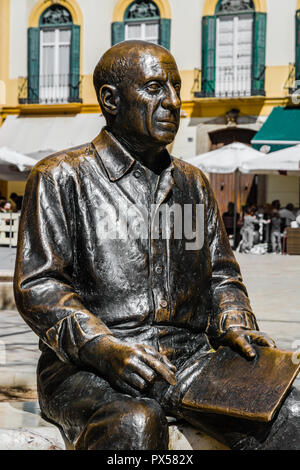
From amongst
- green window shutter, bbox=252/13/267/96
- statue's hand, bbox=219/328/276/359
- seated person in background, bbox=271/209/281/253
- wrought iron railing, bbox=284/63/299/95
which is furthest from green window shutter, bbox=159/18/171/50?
statue's hand, bbox=219/328/276/359

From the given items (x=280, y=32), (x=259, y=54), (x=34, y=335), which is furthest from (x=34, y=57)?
(x=34, y=335)

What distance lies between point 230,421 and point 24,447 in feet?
2.15

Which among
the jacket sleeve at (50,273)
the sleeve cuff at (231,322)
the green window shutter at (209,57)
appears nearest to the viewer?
the jacket sleeve at (50,273)

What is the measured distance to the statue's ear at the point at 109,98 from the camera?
2.63 m

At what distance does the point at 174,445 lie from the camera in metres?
2.53

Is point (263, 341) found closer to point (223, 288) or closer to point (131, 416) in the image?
point (223, 288)

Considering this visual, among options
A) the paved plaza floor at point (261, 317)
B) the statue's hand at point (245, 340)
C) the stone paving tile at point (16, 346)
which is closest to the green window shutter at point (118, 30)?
the paved plaza floor at point (261, 317)

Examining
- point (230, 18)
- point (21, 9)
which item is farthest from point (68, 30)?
point (230, 18)

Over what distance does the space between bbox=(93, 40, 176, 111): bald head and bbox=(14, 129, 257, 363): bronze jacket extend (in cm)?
21

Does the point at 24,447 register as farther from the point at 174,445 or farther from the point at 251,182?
the point at 251,182

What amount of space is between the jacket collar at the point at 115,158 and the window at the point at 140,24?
19.6 meters

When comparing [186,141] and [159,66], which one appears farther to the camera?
[186,141]

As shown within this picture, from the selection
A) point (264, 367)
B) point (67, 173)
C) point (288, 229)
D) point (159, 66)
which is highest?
point (159, 66)

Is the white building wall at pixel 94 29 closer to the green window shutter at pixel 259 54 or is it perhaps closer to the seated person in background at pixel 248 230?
the green window shutter at pixel 259 54
